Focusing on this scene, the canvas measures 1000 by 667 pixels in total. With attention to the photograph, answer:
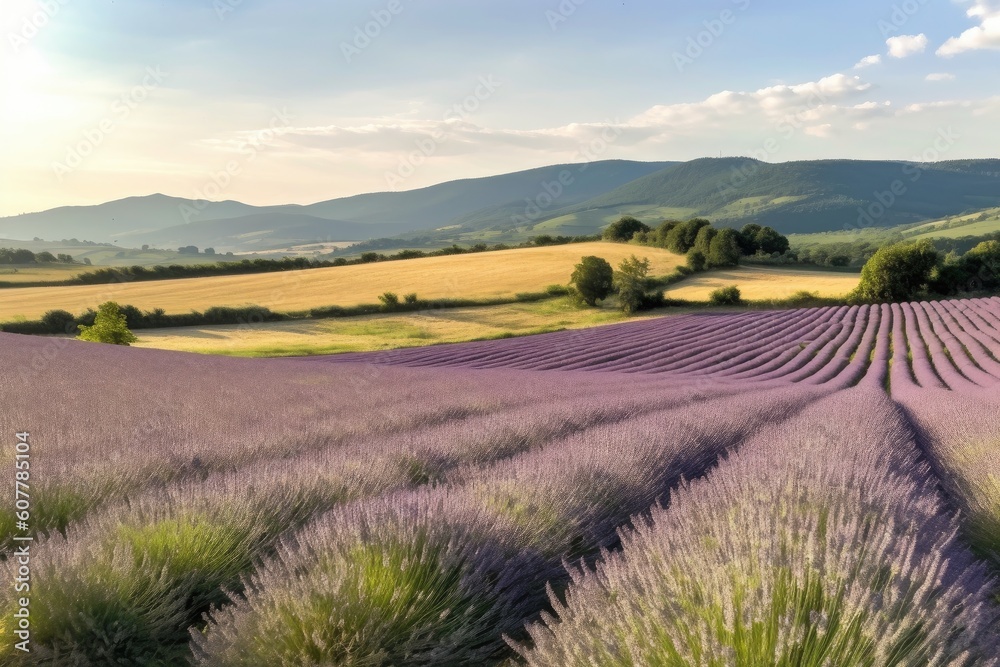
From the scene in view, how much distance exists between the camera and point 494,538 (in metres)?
2.25

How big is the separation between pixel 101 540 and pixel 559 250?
51.9 meters

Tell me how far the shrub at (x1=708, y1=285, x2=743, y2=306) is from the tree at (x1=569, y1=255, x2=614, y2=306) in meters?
6.13

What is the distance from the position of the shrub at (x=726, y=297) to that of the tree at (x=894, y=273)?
9.46 meters

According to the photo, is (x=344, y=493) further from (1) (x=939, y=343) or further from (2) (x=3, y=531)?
(1) (x=939, y=343)

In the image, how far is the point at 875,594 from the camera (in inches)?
60.2

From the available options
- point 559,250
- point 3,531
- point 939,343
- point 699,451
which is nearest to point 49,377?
point 3,531

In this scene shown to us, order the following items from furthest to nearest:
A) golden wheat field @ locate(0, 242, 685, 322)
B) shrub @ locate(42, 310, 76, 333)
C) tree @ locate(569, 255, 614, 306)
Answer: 1. tree @ locate(569, 255, 614, 306)
2. golden wheat field @ locate(0, 242, 685, 322)
3. shrub @ locate(42, 310, 76, 333)

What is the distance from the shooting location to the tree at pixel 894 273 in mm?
38969

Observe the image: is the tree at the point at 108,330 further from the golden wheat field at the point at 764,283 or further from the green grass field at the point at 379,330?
the golden wheat field at the point at 764,283

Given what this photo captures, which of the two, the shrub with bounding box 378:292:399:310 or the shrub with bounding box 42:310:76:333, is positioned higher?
the shrub with bounding box 42:310:76:333

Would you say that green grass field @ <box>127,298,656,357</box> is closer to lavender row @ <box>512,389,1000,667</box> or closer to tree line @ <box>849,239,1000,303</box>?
lavender row @ <box>512,389,1000,667</box>

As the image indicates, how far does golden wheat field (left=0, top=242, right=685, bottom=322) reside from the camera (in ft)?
65.3

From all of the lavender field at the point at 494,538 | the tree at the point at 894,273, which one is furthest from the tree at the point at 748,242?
the lavender field at the point at 494,538

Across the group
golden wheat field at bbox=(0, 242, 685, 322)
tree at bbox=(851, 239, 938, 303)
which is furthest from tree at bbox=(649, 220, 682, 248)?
tree at bbox=(851, 239, 938, 303)
